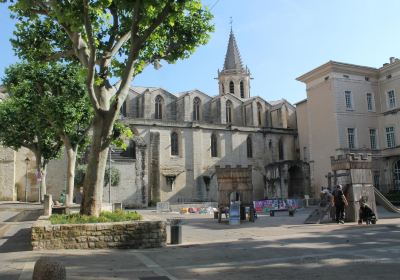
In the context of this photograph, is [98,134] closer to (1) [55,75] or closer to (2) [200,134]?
(1) [55,75]

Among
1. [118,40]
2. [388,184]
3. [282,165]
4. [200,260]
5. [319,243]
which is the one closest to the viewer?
[200,260]

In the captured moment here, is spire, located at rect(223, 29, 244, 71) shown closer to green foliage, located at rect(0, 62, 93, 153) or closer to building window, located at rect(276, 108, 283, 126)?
building window, located at rect(276, 108, 283, 126)

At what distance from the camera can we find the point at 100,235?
467 inches

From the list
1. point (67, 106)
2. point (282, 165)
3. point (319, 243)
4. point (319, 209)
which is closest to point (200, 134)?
point (282, 165)

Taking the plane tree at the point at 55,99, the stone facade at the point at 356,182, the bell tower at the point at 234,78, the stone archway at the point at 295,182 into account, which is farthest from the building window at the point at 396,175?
the bell tower at the point at 234,78

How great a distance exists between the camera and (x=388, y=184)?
4078 centimetres

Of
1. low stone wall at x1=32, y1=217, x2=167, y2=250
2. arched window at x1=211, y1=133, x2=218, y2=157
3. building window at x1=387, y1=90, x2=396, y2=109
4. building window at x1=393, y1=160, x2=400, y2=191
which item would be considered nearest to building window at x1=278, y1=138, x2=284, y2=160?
arched window at x1=211, y1=133, x2=218, y2=157

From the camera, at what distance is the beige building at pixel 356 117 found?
40750mm

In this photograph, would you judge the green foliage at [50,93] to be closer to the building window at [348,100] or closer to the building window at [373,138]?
the building window at [348,100]

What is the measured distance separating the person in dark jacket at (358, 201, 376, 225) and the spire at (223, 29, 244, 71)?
52971mm

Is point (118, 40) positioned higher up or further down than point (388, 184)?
higher up

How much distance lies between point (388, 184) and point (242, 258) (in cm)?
3542

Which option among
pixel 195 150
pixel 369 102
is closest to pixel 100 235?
pixel 369 102

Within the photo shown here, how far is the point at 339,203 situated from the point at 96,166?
11333 mm
